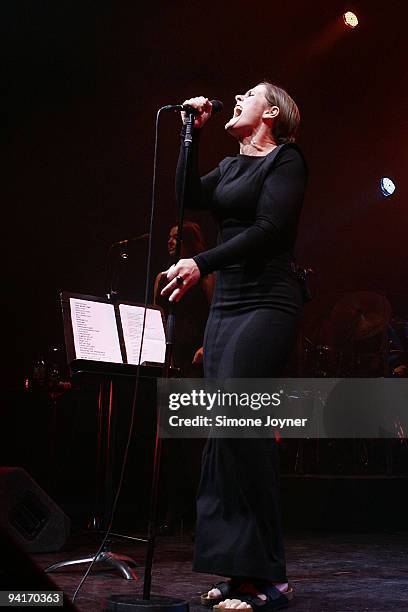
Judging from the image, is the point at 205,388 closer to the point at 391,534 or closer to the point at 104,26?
the point at 391,534

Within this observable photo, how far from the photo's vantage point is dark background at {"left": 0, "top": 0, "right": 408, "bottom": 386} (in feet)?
18.6

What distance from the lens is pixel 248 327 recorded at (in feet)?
7.79

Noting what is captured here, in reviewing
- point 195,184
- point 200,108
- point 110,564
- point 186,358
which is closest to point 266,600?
point 110,564

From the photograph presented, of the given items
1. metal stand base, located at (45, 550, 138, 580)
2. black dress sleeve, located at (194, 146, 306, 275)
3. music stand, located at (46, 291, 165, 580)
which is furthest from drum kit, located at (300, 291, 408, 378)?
black dress sleeve, located at (194, 146, 306, 275)

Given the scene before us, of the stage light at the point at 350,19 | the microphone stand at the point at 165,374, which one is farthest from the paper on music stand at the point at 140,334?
the stage light at the point at 350,19

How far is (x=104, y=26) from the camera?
5574 mm

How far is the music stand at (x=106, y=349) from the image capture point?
10.0ft

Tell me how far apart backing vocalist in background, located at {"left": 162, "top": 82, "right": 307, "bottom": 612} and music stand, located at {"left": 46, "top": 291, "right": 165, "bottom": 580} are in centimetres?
77

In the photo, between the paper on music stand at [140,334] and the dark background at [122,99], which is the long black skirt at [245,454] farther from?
the dark background at [122,99]

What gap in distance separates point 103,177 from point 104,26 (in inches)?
52.4

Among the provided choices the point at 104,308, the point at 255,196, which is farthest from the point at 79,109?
the point at 255,196

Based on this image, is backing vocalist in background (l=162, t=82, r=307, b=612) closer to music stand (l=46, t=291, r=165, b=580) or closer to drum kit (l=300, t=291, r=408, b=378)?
music stand (l=46, t=291, r=165, b=580)

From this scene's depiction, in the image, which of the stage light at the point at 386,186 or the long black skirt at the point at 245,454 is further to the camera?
the stage light at the point at 386,186

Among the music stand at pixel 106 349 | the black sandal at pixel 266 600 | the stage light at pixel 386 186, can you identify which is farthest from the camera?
the stage light at pixel 386 186
